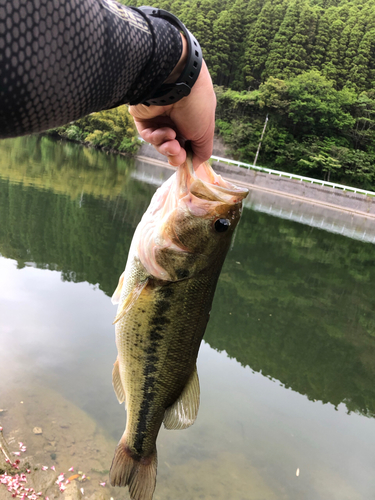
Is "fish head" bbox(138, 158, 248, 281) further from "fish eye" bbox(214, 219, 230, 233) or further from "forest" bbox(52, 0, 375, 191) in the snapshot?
"forest" bbox(52, 0, 375, 191)

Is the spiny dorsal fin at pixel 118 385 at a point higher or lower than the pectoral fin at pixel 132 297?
lower

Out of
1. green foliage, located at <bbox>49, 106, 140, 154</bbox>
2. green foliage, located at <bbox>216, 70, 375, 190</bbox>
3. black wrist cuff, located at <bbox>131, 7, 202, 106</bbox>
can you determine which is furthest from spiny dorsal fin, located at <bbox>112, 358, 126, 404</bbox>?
green foliage, located at <bbox>216, 70, 375, 190</bbox>

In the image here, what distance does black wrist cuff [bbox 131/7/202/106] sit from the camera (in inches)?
40.0

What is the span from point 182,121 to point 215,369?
14.9 ft

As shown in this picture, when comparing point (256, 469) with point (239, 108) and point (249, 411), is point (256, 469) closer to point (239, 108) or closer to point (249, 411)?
point (249, 411)

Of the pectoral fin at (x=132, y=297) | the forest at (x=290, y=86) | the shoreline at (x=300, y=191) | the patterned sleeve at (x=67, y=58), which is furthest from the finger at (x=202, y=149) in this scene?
the forest at (x=290, y=86)

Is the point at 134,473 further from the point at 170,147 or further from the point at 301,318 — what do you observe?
the point at 301,318

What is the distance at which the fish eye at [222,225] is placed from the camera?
1.62 m

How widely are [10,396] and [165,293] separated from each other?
2.68 metres

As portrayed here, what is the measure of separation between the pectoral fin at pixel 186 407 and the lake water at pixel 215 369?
1474 mm

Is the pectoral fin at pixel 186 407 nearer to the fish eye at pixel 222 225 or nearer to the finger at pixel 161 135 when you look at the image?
the fish eye at pixel 222 225

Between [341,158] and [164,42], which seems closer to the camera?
[164,42]

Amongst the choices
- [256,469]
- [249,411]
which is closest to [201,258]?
[256,469]

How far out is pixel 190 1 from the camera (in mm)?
55469
